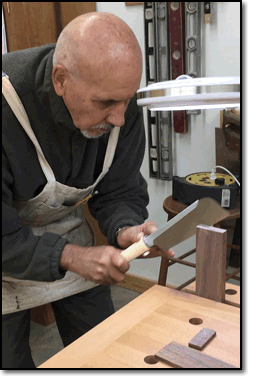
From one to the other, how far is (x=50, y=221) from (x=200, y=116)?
108cm

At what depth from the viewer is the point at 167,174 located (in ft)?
6.56

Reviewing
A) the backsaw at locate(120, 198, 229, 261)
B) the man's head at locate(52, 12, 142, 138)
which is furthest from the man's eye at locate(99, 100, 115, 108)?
the backsaw at locate(120, 198, 229, 261)

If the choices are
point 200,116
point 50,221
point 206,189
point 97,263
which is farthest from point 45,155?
point 200,116

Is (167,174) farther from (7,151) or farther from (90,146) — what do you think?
(7,151)

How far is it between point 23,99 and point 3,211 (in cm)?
25

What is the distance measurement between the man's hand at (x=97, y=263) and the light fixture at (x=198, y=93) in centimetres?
31

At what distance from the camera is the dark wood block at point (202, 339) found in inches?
27.0

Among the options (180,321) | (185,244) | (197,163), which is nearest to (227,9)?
(197,163)

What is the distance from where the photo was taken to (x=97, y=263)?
0.78 metres

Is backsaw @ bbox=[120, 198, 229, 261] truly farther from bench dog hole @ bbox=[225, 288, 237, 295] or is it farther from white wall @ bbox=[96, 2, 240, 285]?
white wall @ bbox=[96, 2, 240, 285]

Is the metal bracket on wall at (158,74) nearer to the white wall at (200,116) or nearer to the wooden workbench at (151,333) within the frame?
the white wall at (200,116)

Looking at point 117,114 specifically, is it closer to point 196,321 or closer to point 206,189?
point 196,321

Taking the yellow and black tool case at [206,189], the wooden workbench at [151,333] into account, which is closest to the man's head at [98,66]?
the wooden workbench at [151,333]

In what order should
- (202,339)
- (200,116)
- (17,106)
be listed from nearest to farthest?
(202,339)
(17,106)
(200,116)
